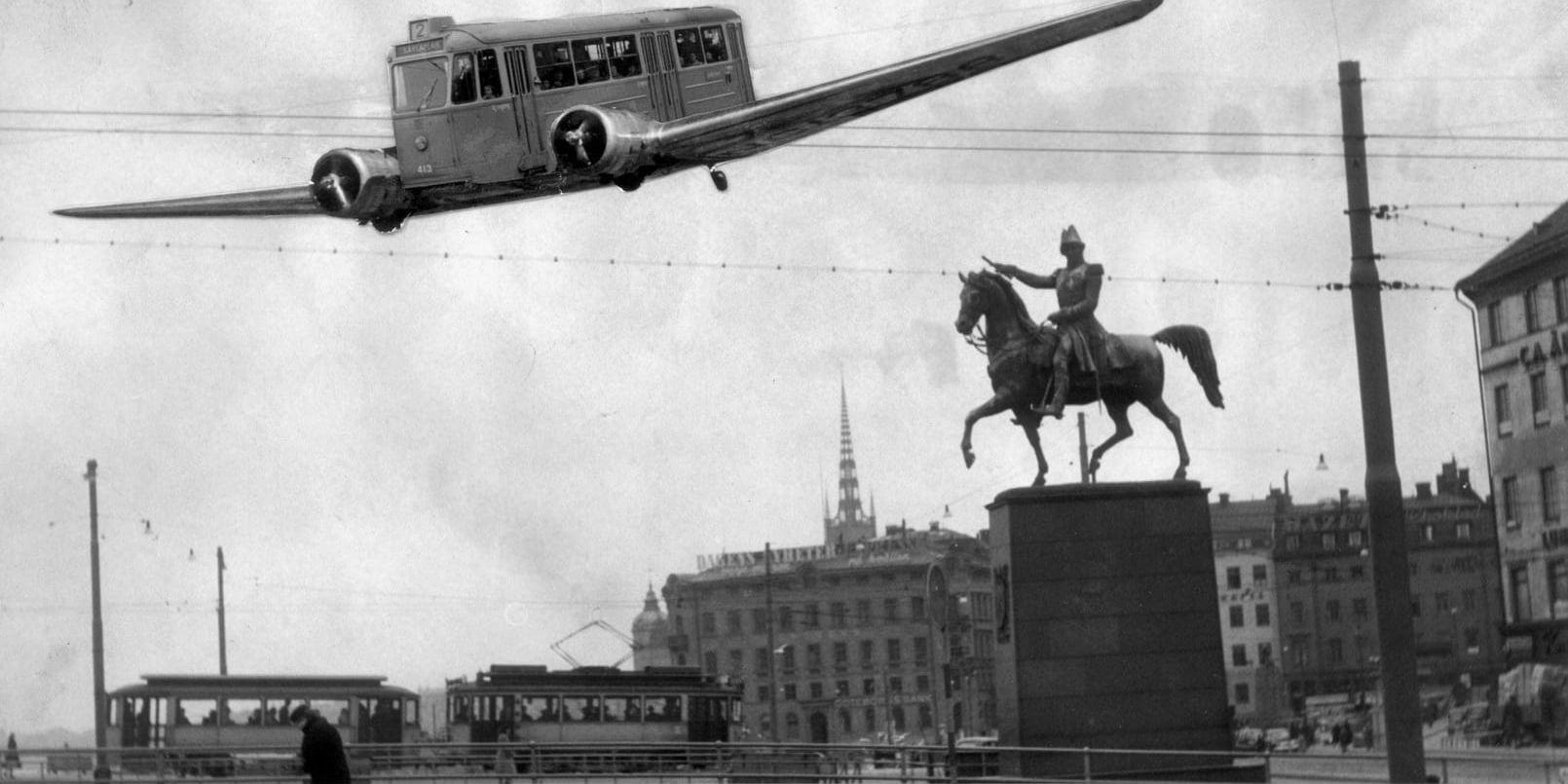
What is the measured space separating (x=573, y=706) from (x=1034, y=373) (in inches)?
788

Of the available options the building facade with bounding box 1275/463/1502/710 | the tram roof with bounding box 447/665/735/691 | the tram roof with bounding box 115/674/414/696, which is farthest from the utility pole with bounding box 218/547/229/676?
the building facade with bounding box 1275/463/1502/710

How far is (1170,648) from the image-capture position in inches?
1098

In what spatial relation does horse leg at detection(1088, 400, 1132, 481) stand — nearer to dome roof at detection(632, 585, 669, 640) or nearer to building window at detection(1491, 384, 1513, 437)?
building window at detection(1491, 384, 1513, 437)

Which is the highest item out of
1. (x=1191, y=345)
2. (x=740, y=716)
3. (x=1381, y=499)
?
(x=1191, y=345)

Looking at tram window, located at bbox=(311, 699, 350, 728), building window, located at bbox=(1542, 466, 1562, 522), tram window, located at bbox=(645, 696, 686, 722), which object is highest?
building window, located at bbox=(1542, 466, 1562, 522)

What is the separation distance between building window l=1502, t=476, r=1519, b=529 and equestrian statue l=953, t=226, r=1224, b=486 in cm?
1662

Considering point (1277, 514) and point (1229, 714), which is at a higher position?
point (1277, 514)

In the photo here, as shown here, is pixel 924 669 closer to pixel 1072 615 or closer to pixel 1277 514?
pixel 1277 514

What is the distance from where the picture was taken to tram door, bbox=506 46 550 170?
43.5 ft

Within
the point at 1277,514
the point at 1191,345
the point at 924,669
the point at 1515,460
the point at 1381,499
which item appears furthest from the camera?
the point at 924,669

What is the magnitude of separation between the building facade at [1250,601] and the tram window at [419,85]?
60.8m

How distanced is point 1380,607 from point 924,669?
2227 inches

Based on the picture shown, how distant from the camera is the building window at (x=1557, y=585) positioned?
Result: 40250 mm

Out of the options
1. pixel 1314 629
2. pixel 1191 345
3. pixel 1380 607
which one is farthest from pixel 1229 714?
pixel 1314 629
